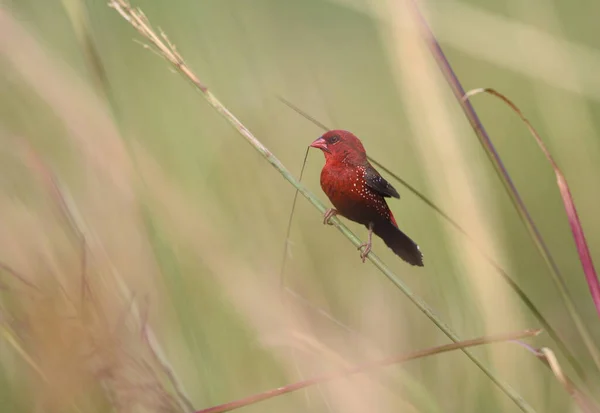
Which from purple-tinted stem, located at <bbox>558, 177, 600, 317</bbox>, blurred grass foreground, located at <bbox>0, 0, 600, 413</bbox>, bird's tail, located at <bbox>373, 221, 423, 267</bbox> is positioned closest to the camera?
purple-tinted stem, located at <bbox>558, 177, 600, 317</bbox>

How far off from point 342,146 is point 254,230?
1.70 feet

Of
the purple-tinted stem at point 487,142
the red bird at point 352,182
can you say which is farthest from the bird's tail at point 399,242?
the purple-tinted stem at point 487,142

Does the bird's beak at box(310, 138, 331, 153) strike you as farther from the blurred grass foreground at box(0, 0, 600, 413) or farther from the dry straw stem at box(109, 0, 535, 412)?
the blurred grass foreground at box(0, 0, 600, 413)

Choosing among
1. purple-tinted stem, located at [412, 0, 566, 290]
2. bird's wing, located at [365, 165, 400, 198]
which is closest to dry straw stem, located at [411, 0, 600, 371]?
purple-tinted stem, located at [412, 0, 566, 290]

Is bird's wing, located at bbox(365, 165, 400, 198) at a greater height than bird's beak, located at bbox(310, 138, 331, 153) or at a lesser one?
lesser

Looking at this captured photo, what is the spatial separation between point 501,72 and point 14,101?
5.14 ft

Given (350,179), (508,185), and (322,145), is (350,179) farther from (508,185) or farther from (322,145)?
(508,185)

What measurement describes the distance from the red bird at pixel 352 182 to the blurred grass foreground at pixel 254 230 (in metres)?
0.15

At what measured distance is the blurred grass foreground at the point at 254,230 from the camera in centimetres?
82

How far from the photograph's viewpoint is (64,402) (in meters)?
0.71

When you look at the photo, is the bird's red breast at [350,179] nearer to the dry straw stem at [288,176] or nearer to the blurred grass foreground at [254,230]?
the dry straw stem at [288,176]

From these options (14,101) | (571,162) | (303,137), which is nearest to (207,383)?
(303,137)

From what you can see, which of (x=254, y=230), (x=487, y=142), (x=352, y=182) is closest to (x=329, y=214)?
(x=352, y=182)

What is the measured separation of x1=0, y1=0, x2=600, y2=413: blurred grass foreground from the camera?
32.1 inches
